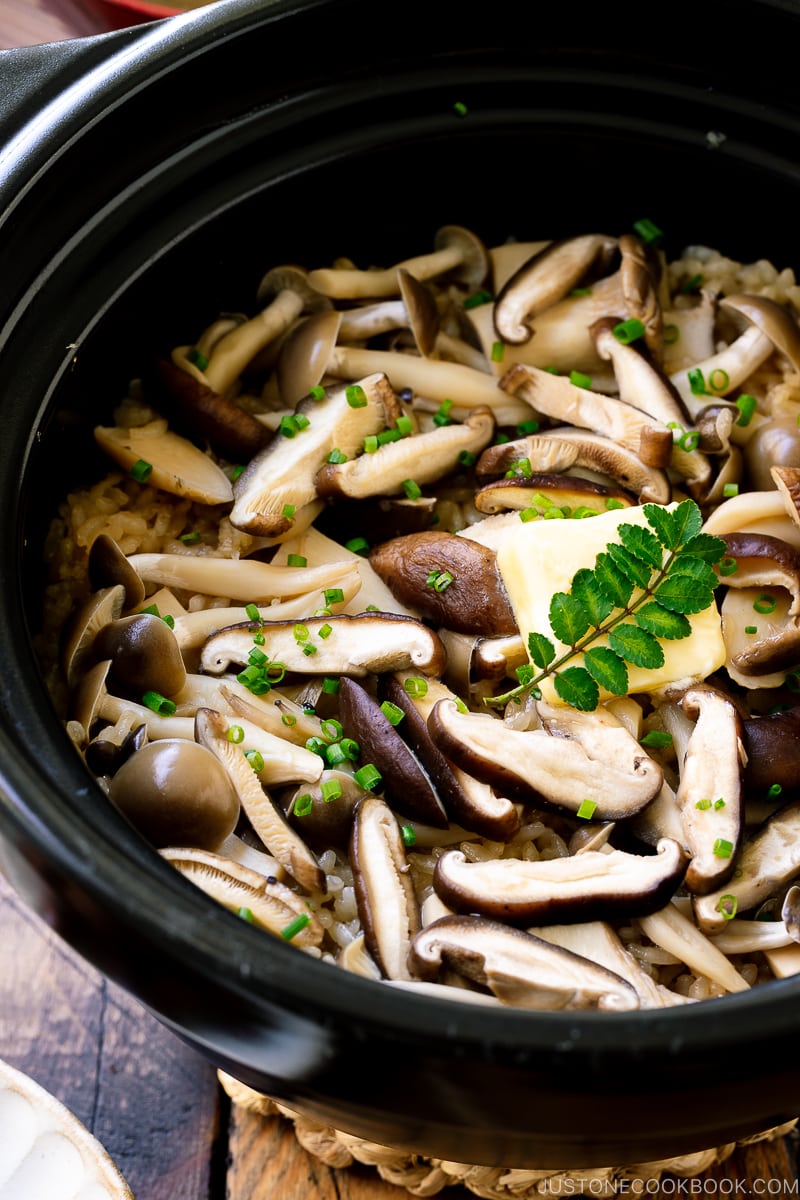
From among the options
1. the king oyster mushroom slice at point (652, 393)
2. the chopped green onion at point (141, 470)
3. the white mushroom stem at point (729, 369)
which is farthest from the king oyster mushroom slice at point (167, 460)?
the white mushroom stem at point (729, 369)

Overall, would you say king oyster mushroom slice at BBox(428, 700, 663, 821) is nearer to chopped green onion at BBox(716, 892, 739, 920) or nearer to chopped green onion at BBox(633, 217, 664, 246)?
chopped green onion at BBox(716, 892, 739, 920)

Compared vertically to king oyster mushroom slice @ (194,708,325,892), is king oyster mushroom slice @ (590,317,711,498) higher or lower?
higher

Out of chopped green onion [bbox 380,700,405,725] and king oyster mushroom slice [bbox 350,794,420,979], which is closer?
king oyster mushroom slice [bbox 350,794,420,979]

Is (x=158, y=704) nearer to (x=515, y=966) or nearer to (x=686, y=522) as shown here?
(x=515, y=966)

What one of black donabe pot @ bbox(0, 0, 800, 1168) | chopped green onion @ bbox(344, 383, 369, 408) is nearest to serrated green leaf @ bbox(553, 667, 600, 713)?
black donabe pot @ bbox(0, 0, 800, 1168)

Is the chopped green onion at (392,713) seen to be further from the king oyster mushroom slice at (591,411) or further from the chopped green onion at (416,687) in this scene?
the king oyster mushroom slice at (591,411)

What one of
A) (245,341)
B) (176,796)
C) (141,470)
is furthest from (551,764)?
(245,341)
